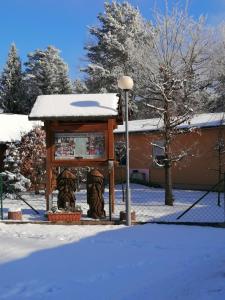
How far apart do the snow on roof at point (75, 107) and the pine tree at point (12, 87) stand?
3314 centimetres

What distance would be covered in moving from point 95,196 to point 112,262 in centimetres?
489

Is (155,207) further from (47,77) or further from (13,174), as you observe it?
(47,77)

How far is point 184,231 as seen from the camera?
1105 cm

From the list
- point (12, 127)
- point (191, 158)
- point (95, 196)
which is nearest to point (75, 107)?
point (95, 196)

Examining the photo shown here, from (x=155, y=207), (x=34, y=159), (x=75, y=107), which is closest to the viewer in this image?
(x=75, y=107)

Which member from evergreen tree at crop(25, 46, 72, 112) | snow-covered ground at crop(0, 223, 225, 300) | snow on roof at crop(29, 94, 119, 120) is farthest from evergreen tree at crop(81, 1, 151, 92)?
snow-covered ground at crop(0, 223, 225, 300)

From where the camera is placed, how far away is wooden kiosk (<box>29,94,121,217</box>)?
1353cm

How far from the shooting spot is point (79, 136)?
45.1 ft

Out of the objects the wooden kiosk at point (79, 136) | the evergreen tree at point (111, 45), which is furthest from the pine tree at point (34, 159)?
the evergreen tree at point (111, 45)

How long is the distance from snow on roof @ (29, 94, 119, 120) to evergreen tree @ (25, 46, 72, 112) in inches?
1318

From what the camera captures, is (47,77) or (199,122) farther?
(47,77)

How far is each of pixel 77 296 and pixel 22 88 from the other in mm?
43374

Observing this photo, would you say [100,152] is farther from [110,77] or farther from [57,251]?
[110,77]

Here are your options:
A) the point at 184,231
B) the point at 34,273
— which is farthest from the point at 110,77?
the point at 34,273
